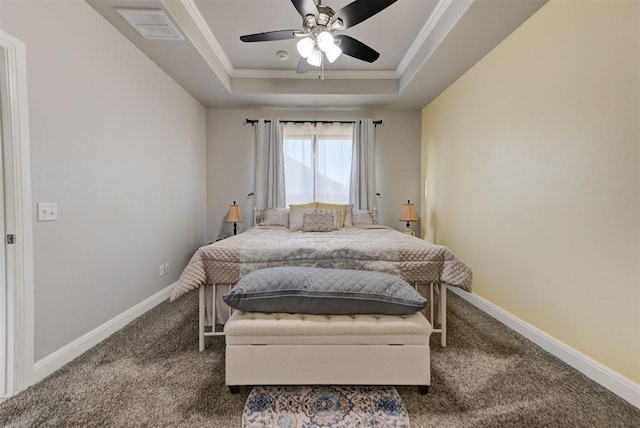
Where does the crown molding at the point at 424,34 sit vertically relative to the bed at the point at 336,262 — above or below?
above

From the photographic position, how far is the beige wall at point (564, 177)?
60.4 inches

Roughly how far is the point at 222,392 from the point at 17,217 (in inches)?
61.9

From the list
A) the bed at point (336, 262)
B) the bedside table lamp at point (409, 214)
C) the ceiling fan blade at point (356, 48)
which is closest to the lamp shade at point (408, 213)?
the bedside table lamp at point (409, 214)

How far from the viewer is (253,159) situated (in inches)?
168

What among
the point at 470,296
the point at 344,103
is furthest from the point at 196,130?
the point at 470,296

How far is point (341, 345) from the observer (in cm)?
150

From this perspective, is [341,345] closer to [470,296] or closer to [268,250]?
[268,250]

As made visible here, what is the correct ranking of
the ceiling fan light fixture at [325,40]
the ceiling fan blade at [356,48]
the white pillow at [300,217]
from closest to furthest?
the ceiling fan light fixture at [325,40] → the ceiling fan blade at [356,48] → the white pillow at [300,217]

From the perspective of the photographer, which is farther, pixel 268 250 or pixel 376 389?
pixel 268 250

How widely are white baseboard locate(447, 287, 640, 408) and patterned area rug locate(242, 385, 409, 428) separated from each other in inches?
49.6

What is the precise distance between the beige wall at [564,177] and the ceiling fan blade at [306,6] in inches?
67.9

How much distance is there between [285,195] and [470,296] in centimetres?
283

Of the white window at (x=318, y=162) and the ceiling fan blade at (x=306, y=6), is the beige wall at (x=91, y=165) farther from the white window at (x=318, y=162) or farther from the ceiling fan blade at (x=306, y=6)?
the white window at (x=318, y=162)

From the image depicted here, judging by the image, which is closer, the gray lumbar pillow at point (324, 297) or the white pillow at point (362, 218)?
the gray lumbar pillow at point (324, 297)
